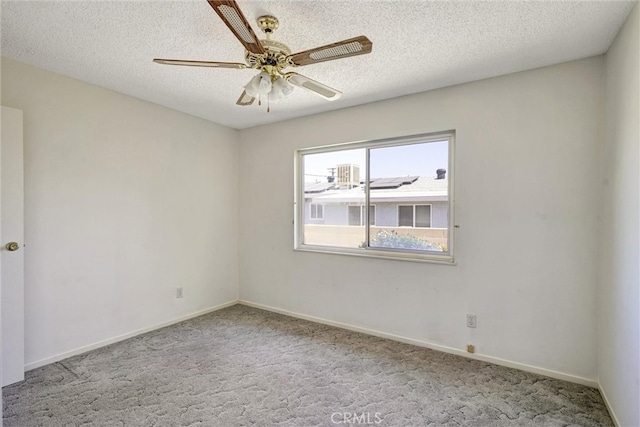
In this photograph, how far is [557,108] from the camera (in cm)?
237

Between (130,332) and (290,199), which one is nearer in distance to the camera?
(130,332)

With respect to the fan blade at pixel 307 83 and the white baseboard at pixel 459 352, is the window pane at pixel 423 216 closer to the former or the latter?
the white baseboard at pixel 459 352

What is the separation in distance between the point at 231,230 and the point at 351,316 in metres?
2.01

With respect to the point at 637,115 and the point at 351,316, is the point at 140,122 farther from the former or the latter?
the point at 637,115

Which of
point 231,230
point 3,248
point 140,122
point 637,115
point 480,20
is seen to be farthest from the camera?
point 231,230

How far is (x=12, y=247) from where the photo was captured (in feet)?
7.51

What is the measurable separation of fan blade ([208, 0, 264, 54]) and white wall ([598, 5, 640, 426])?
2032 mm

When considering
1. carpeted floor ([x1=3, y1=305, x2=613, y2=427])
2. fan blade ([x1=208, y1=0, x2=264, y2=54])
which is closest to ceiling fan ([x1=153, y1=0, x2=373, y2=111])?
fan blade ([x1=208, y1=0, x2=264, y2=54])

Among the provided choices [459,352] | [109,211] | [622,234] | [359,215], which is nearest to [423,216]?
[359,215]

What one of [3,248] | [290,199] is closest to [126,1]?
[3,248]

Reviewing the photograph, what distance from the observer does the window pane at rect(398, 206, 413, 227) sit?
3.10 m

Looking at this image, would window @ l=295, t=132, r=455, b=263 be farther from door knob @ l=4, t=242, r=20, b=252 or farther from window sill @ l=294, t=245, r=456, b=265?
door knob @ l=4, t=242, r=20, b=252

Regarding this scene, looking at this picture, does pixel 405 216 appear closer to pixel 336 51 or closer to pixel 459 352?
pixel 459 352

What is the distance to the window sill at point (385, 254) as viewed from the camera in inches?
114
